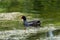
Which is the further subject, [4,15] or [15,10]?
[15,10]

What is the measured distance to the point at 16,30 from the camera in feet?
43.4

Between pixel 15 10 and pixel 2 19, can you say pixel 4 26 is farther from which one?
pixel 15 10

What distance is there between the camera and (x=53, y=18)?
15945 mm

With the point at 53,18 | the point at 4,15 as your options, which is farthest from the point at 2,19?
the point at 53,18

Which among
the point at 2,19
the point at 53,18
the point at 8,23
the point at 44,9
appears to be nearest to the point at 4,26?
the point at 8,23

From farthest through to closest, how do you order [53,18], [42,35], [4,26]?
[53,18] → [4,26] → [42,35]

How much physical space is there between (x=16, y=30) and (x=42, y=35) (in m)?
1.54

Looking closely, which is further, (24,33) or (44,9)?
(44,9)

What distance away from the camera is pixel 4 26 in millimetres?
14227

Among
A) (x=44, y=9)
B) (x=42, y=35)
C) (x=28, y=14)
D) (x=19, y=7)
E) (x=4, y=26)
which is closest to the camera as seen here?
(x=42, y=35)

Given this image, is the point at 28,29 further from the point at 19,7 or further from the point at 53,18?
the point at 19,7

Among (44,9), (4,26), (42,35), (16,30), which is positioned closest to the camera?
(42,35)

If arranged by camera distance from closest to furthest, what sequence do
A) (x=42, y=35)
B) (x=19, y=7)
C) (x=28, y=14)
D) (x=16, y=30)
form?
(x=42, y=35), (x=16, y=30), (x=28, y=14), (x=19, y=7)

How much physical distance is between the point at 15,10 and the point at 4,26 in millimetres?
4843
